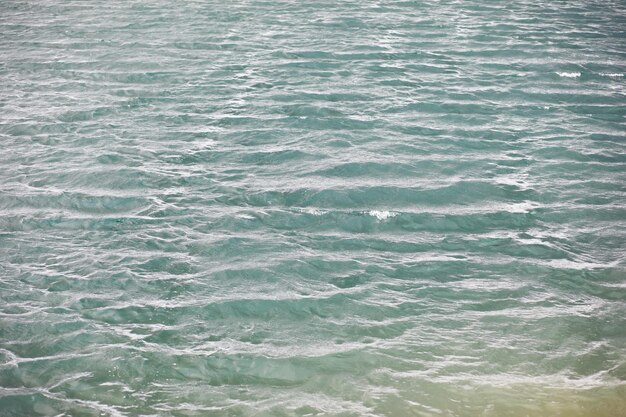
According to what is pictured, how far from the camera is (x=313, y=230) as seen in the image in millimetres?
3803

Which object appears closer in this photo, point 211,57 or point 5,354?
point 5,354

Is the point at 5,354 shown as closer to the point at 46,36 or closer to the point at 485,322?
the point at 485,322

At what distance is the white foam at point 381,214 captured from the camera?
3926 mm

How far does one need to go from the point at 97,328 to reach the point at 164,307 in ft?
1.05

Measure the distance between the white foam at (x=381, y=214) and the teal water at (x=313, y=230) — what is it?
25 mm

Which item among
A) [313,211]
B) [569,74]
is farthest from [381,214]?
[569,74]

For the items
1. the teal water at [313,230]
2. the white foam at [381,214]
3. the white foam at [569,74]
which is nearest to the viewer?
the teal water at [313,230]

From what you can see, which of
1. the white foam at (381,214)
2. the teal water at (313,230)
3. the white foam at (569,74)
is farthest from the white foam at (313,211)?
the white foam at (569,74)

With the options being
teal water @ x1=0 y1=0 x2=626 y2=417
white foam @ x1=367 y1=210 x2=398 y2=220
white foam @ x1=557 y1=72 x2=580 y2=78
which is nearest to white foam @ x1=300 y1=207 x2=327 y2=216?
teal water @ x1=0 y1=0 x2=626 y2=417

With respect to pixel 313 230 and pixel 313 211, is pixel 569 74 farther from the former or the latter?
pixel 313 230

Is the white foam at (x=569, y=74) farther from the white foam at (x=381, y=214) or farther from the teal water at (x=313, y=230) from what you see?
the white foam at (x=381, y=214)

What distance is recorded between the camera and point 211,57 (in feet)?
22.5

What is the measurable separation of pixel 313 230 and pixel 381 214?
0.44 meters

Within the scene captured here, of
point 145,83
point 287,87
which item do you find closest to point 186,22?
point 145,83
